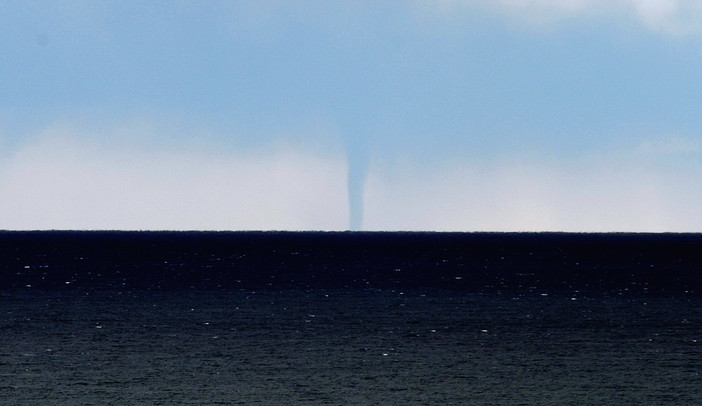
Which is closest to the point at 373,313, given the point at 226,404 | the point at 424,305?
the point at 424,305

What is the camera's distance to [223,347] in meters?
43.5

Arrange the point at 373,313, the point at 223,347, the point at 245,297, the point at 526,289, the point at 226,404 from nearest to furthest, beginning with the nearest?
the point at 226,404, the point at 223,347, the point at 373,313, the point at 245,297, the point at 526,289

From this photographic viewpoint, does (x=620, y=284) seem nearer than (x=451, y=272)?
Yes

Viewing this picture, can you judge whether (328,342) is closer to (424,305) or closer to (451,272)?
(424,305)

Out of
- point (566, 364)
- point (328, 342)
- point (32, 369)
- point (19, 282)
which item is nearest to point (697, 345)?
point (566, 364)

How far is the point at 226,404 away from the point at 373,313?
31054 millimetres

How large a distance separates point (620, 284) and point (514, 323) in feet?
148

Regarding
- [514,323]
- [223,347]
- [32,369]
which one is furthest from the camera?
[514,323]

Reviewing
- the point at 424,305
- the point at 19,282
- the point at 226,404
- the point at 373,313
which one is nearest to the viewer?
the point at 226,404

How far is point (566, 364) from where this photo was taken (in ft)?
127

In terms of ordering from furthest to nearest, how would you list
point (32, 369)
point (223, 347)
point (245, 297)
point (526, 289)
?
point (526, 289), point (245, 297), point (223, 347), point (32, 369)

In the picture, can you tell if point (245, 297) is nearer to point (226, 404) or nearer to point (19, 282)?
point (19, 282)

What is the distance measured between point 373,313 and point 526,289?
1183 inches

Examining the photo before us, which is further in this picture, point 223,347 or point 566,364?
point 223,347
